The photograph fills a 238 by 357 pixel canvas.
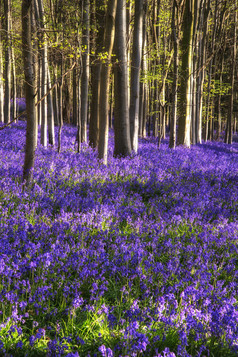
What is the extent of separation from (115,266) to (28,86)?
137 inches

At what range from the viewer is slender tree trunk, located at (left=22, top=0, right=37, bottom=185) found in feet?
16.7

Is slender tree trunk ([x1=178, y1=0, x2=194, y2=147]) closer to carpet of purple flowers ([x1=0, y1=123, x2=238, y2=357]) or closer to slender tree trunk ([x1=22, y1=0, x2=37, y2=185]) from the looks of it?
carpet of purple flowers ([x1=0, y1=123, x2=238, y2=357])

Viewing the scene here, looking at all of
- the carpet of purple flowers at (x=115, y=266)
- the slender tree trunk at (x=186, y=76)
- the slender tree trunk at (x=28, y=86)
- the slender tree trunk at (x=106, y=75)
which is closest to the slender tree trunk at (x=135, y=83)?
the slender tree trunk at (x=106, y=75)

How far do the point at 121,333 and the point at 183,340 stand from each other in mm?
475

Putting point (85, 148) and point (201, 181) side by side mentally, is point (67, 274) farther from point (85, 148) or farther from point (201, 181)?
point (85, 148)

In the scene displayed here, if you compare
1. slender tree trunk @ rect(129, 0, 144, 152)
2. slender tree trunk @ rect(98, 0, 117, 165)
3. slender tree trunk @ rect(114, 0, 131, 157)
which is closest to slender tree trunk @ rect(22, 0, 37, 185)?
slender tree trunk @ rect(98, 0, 117, 165)

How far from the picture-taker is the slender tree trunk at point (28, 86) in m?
5.10

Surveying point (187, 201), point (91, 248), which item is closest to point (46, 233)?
point (91, 248)

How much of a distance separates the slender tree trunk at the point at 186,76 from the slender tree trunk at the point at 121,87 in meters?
5.70

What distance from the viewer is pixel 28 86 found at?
17.2 feet

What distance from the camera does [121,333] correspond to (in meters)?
2.36

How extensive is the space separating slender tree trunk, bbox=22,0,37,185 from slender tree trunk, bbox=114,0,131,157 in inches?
139

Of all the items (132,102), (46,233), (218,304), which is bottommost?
(218,304)

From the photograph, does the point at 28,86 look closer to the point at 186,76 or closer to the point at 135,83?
the point at 135,83
